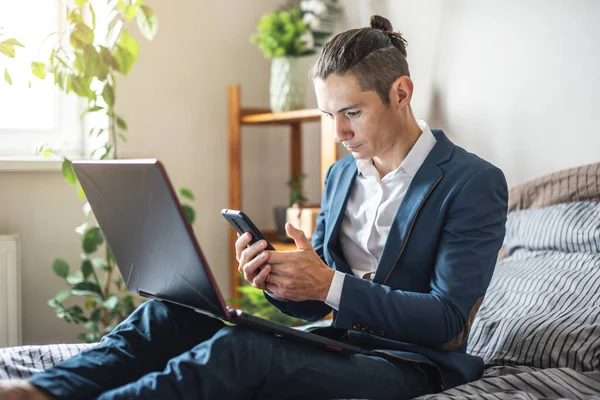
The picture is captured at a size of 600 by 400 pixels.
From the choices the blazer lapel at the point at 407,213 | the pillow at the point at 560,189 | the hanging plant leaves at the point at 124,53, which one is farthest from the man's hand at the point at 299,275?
the hanging plant leaves at the point at 124,53

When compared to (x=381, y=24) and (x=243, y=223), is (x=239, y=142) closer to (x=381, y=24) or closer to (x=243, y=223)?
(x=381, y=24)

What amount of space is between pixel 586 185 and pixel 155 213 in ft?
3.45

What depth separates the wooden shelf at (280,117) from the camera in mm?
2465

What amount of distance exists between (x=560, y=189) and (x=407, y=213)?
0.60 meters

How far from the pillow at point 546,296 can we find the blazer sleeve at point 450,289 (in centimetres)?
21

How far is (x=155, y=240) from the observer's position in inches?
45.3

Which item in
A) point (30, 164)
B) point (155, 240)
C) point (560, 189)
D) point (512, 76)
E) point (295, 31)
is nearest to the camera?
point (155, 240)

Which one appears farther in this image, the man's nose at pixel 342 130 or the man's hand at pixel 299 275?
the man's nose at pixel 342 130

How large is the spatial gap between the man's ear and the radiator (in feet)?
4.90

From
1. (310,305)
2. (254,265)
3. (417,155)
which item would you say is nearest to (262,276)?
(254,265)

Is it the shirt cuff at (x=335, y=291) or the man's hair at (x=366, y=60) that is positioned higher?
the man's hair at (x=366, y=60)

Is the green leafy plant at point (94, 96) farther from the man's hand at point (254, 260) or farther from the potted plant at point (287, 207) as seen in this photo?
the man's hand at point (254, 260)

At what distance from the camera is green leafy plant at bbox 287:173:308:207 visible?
259 cm

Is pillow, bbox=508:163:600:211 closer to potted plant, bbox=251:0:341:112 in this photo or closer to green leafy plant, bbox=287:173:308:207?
green leafy plant, bbox=287:173:308:207
